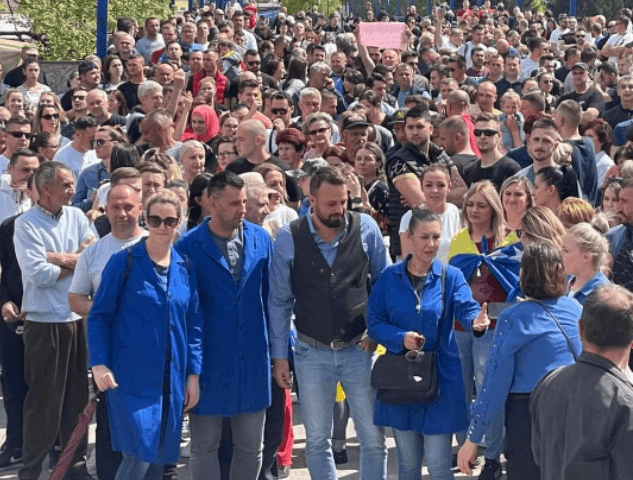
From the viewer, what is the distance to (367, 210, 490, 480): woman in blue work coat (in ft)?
23.7

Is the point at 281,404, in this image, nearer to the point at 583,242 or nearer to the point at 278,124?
the point at 583,242

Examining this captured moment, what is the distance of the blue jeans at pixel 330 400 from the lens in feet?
Answer: 24.7

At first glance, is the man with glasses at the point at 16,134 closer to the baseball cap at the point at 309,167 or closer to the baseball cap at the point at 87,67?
the baseball cap at the point at 309,167

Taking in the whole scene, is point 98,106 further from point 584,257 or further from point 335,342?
point 584,257

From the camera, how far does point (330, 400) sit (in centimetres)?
758

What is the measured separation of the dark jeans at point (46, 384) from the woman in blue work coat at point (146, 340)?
1.35 m

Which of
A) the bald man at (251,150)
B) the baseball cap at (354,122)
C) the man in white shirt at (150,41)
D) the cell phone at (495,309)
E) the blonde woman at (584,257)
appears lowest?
the man in white shirt at (150,41)

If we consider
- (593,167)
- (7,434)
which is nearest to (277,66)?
(593,167)

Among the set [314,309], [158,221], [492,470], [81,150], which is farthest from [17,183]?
[492,470]

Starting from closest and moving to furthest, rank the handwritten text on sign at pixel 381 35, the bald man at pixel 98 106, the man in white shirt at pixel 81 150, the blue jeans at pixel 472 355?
the blue jeans at pixel 472 355 → the man in white shirt at pixel 81 150 → the bald man at pixel 98 106 → the handwritten text on sign at pixel 381 35

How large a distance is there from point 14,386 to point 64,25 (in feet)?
48.9

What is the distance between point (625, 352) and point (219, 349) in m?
2.87

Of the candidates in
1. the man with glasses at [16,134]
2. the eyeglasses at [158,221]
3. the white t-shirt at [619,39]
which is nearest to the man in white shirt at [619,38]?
the white t-shirt at [619,39]

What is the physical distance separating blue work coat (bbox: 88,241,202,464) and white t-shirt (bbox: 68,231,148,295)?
55 centimetres
